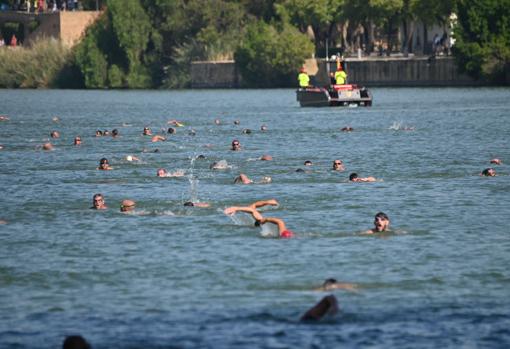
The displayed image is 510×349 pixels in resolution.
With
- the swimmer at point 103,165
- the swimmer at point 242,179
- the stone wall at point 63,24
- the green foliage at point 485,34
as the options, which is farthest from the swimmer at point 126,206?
the stone wall at point 63,24

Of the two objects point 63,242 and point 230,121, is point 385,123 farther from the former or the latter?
point 63,242

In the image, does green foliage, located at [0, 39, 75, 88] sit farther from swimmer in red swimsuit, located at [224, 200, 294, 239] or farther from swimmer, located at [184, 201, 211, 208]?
swimmer in red swimsuit, located at [224, 200, 294, 239]

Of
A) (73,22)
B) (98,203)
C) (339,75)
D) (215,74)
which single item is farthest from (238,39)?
(98,203)

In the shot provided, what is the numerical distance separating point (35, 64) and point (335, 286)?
12672 cm

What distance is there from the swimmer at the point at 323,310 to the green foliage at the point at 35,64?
12464 centimetres

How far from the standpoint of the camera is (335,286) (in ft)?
82.6

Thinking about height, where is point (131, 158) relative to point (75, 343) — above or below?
below

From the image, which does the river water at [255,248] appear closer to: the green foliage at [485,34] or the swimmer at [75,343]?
the swimmer at [75,343]

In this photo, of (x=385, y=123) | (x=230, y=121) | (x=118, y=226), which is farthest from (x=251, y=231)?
(x=230, y=121)

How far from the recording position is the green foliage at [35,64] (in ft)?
481

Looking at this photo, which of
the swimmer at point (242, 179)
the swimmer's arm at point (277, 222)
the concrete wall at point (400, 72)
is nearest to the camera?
the swimmer's arm at point (277, 222)

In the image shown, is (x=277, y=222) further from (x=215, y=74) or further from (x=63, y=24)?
(x=63, y=24)

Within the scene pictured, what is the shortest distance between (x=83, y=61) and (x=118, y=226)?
353 ft

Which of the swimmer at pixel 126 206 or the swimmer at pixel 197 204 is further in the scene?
the swimmer at pixel 197 204
